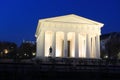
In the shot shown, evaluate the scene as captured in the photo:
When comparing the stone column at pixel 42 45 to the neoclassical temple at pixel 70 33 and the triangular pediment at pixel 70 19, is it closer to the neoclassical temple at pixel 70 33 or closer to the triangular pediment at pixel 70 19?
the neoclassical temple at pixel 70 33

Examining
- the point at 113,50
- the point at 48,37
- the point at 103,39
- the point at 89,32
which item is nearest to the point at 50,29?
the point at 48,37

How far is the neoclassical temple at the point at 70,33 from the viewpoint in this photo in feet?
244

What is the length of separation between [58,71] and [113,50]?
77674mm

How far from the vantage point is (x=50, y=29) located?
7438 cm

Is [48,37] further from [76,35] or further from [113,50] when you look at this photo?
[113,50]

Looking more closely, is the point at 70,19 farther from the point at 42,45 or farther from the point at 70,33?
the point at 42,45

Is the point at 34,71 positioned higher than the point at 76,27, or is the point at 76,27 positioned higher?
the point at 76,27

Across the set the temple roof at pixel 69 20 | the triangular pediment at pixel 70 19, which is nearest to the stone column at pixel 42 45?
the temple roof at pixel 69 20

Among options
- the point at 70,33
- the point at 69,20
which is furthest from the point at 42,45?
the point at 69,20

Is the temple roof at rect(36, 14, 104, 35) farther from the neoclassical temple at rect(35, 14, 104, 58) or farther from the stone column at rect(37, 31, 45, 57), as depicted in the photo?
the stone column at rect(37, 31, 45, 57)

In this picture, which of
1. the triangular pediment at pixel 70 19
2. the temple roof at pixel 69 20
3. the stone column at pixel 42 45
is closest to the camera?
the temple roof at pixel 69 20

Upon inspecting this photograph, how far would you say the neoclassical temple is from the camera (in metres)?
74.3

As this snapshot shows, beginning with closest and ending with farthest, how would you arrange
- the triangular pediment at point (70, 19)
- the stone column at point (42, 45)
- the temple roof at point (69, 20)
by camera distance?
1. the temple roof at point (69, 20)
2. the triangular pediment at point (70, 19)
3. the stone column at point (42, 45)

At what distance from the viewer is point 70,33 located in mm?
78375
